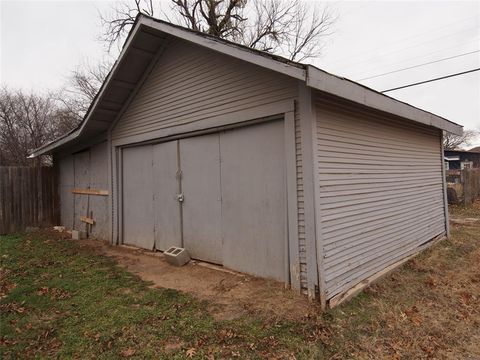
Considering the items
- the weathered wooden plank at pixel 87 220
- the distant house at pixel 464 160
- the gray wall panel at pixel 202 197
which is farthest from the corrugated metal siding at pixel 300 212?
the distant house at pixel 464 160

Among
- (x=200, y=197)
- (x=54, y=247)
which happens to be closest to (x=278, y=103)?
(x=200, y=197)

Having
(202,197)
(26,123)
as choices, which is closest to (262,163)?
(202,197)

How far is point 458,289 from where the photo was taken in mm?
4598

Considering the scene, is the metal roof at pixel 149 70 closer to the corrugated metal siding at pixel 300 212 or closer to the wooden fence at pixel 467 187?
the corrugated metal siding at pixel 300 212

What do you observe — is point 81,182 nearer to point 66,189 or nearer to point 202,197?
point 66,189

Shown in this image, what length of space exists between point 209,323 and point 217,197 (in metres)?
2.33

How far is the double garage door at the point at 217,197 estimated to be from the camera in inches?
182

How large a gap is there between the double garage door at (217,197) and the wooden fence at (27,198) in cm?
428

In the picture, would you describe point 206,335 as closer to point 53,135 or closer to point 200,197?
point 200,197

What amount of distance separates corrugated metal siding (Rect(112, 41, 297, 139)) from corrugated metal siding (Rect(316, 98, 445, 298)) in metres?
1.00

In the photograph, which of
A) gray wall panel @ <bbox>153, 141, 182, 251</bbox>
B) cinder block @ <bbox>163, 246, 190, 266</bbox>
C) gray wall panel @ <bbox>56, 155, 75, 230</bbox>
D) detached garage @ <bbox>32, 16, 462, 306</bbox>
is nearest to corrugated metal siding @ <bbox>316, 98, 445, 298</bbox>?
detached garage @ <bbox>32, 16, 462, 306</bbox>

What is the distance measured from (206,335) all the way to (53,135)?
71.3 feet

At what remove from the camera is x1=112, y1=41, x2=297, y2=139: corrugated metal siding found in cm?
464

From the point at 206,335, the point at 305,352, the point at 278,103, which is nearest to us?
the point at 305,352
